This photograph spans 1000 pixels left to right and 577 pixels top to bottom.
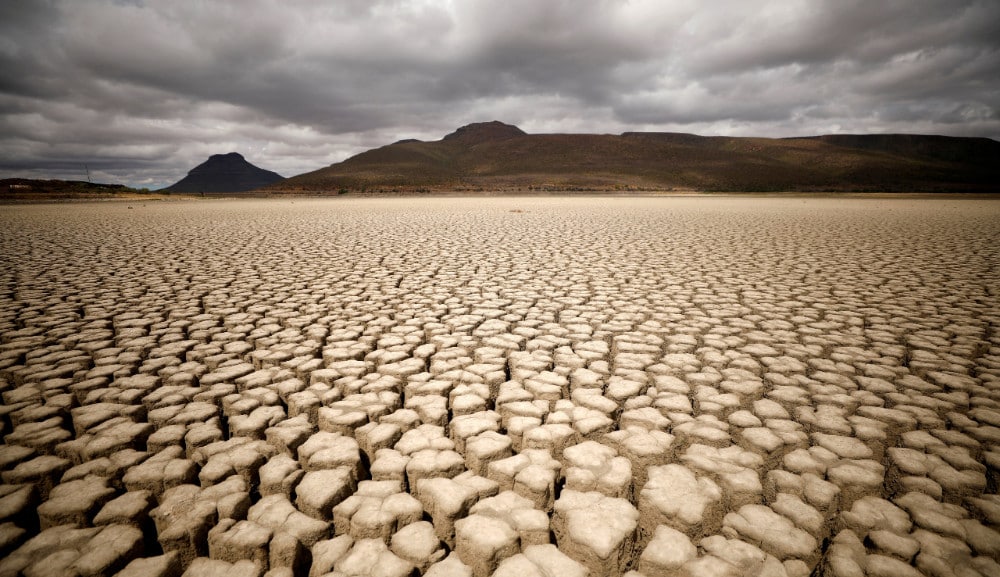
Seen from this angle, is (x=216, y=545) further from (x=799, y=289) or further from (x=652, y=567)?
(x=799, y=289)

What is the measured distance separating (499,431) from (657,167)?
59.5 m

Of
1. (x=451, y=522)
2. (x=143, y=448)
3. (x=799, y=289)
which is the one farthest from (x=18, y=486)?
(x=799, y=289)

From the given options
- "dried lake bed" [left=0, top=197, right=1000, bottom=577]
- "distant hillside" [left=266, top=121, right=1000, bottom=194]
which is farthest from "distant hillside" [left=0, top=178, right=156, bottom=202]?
"dried lake bed" [left=0, top=197, right=1000, bottom=577]

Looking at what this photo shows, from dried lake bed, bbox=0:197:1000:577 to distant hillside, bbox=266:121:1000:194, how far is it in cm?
3202

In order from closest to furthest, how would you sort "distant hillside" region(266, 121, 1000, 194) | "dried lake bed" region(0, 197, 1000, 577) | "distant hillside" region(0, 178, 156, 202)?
1. "dried lake bed" region(0, 197, 1000, 577)
2. "distant hillside" region(0, 178, 156, 202)
3. "distant hillside" region(266, 121, 1000, 194)

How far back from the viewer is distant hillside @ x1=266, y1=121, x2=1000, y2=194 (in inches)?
1784

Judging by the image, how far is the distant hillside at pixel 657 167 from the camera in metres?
45.3

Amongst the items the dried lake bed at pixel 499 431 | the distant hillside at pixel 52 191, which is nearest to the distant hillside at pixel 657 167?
the distant hillside at pixel 52 191

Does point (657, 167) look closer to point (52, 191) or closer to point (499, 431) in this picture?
point (52, 191)

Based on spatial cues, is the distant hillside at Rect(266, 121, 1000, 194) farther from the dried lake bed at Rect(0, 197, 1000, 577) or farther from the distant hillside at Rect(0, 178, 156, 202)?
the dried lake bed at Rect(0, 197, 1000, 577)

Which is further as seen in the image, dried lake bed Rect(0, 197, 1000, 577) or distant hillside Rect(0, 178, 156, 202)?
distant hillside Rect(0, 178, 156, 202)

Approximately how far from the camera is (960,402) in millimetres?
1812

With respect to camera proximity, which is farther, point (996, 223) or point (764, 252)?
point (996, 223)

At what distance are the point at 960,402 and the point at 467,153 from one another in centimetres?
7362
